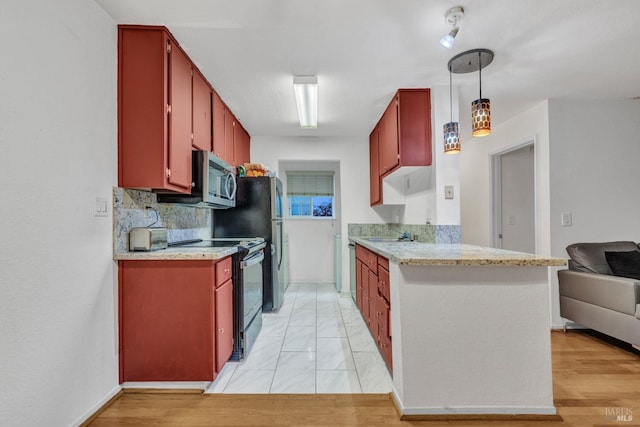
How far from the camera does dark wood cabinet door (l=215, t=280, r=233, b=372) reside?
1.99 meters

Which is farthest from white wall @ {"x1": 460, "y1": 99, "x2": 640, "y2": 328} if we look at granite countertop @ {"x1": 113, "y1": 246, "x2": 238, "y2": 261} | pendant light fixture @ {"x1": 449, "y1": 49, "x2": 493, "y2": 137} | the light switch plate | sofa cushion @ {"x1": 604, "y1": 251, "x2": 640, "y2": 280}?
granite countertop @ {"x1": 113, "y1": 246, "x2": 238, "y2": 261}

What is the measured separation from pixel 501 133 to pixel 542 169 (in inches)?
34.1

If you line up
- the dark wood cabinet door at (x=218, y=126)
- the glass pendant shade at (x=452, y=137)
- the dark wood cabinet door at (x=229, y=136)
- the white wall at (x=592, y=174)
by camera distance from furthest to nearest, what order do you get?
the dark wood cabinet door at (x=229, y=136) → the white wall at (x=592, y=174) → the dark wood cabinet door at (x=218, y=126) → the glass pendant shade at (x=452, y=137)

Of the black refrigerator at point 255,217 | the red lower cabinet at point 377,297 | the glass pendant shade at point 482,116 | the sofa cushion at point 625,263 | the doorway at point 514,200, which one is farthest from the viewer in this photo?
the doorway at point 514,200

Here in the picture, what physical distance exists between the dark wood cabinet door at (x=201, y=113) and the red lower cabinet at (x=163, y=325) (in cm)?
108

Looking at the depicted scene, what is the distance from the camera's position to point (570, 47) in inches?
83.0

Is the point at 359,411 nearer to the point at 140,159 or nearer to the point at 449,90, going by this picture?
the point at 140,159

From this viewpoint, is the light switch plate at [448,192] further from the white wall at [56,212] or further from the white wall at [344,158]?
the white wall at [56,212]

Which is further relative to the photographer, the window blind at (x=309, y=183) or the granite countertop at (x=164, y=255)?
the window blind at (x=309, y=183)

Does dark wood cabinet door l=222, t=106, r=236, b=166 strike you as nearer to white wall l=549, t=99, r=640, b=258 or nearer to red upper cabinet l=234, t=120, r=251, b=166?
red upper cabinet l=234, t=120, r=251, b=166

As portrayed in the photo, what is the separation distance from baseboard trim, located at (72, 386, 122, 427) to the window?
3831 millimetres

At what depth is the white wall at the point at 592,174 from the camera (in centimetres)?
301

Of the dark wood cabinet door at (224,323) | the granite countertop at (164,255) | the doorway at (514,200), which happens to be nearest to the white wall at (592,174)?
the doorway at (514,200)

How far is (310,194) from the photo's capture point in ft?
17.9
